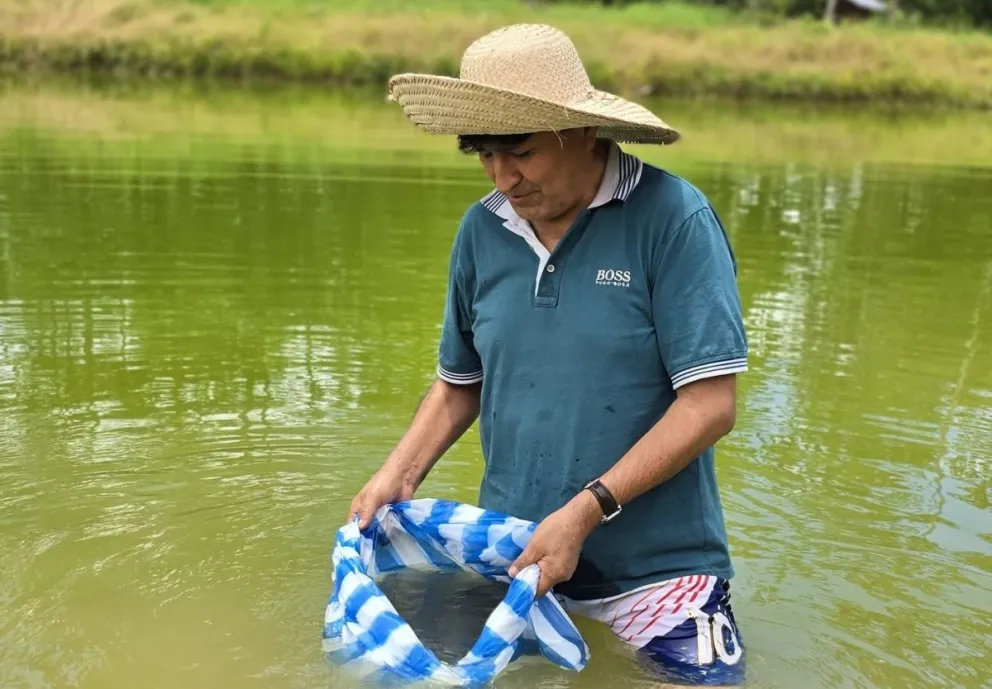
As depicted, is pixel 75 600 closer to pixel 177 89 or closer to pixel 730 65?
pixel 177 89

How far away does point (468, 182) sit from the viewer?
42.1 ft

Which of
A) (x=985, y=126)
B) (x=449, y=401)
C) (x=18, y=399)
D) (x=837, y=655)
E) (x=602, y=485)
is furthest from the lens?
(x=985, y=126)

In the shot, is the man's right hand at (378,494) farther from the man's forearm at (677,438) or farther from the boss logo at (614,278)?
the boss logo at (614,278)

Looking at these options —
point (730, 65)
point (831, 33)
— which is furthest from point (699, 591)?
point (831, 33)

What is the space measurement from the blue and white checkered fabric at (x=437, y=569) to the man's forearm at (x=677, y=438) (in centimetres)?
26

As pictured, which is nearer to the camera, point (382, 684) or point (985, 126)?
point (382, 684)

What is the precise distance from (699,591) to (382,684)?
2.35ft

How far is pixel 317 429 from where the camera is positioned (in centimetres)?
480

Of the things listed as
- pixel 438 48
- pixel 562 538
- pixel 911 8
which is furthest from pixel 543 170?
pixel 911 8

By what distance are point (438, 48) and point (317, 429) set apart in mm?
29133

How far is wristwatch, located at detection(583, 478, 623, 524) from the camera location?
2.47 meters

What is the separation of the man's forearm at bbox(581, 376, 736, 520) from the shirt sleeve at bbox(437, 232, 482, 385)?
0.56 meters

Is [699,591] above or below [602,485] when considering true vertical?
below

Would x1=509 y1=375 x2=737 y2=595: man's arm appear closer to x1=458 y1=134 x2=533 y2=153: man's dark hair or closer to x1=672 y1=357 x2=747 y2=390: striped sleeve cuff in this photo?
x1=672 y1=357 x2=747 y2=390: striped sleeve cuff
